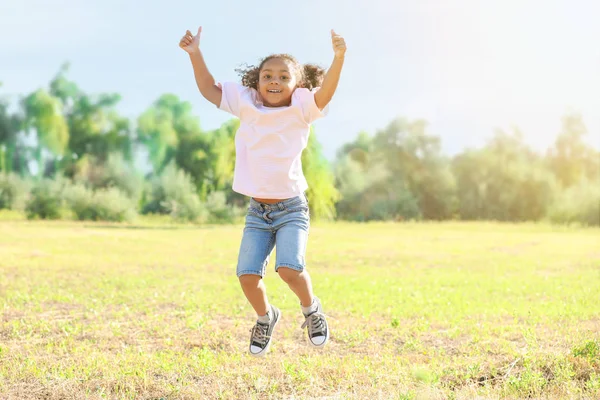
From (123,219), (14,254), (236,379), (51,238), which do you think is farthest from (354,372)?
(123,219)

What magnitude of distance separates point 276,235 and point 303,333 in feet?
9.78

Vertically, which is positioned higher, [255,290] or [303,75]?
[303,75]

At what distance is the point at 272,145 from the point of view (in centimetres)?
576

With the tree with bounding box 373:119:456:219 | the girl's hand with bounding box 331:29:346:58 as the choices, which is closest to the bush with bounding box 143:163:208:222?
the tree with bounding box 373:119:456:219

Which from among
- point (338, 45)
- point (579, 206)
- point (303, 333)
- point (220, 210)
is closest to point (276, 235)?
point (338, 45)

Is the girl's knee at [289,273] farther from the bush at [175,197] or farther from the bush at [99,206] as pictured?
the bush at [99,206]

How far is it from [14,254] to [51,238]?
6.60 meters

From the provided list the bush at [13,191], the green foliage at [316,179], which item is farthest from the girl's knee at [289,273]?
the bush at [13,191]

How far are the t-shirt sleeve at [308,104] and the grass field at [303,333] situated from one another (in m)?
2.42

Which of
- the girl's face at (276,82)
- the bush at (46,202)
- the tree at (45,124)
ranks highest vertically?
the tree at (45,124)

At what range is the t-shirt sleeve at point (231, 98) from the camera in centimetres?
593

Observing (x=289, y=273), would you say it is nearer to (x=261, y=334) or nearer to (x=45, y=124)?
(x=261, y=334)

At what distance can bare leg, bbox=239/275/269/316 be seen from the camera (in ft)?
19.1

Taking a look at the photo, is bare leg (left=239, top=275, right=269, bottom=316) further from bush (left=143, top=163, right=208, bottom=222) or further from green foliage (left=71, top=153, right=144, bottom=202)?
green foliage (left=71, top=153, right=144, bottom=202)
